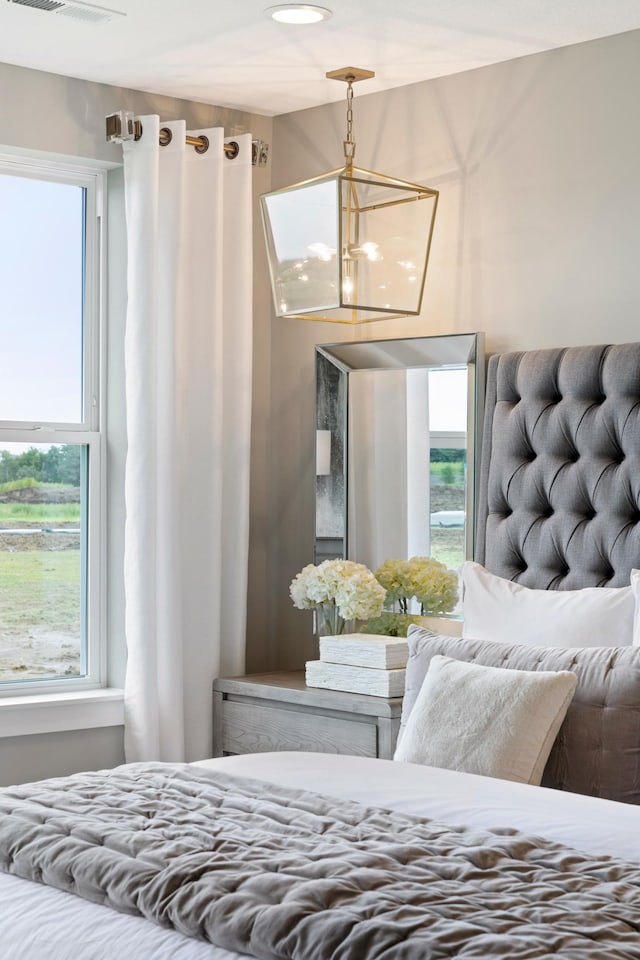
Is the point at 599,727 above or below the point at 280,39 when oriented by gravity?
below

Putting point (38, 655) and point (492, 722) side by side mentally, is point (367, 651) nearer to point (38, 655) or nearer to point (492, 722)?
point (492, 722)

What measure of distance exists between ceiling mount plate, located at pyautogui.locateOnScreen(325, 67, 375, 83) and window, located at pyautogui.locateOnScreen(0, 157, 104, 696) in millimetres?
867

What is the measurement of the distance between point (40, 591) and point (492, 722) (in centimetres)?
185

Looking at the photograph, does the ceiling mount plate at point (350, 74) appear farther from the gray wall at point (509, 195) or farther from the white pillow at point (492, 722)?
the white pillow at point (492, 722)

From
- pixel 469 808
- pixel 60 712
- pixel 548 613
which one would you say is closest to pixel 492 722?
pixel 469 808

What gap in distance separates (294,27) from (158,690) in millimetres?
2068

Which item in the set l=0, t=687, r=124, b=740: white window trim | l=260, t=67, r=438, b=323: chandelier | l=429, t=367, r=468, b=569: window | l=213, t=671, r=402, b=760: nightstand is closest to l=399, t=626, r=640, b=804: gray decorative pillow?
l=213, t=671, r=402, b=760: nightstand

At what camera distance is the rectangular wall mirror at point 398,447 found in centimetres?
390

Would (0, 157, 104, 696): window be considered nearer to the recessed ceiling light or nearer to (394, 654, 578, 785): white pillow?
the recessed ceiling light

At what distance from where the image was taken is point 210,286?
165 inches

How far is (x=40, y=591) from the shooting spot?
4.09 meters

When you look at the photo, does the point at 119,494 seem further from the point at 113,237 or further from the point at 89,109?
the point at 89,109

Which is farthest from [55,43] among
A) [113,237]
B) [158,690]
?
[158,690]

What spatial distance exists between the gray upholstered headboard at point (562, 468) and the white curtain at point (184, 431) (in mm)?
969
